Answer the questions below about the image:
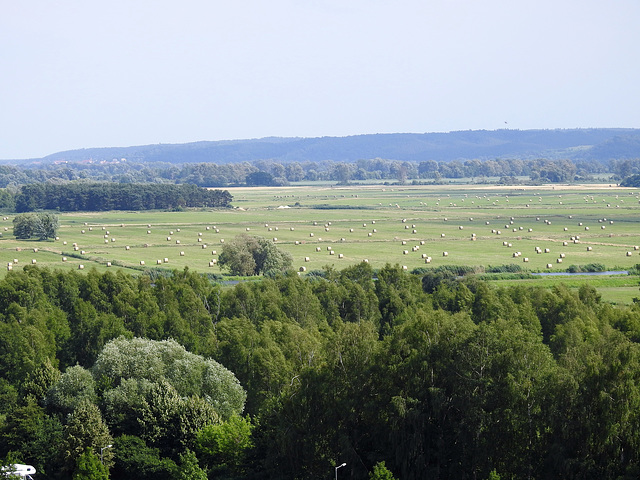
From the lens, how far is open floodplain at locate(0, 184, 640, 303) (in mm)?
101938

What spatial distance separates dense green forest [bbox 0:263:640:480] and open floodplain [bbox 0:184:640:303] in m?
36.2

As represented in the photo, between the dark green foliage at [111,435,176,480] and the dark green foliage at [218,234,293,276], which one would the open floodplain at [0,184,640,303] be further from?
the dark green foliage at [111,435,176,480]

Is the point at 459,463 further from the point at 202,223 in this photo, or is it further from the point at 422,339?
the point at 202,223

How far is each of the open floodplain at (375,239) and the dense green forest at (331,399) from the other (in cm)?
3619

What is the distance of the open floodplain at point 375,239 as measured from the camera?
102 meters

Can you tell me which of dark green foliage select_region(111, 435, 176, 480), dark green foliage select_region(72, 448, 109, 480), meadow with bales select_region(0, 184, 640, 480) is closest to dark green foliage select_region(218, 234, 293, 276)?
meadow with bales select_region(0, 184, 640, 480)

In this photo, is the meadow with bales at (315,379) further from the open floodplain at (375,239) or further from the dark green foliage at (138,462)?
the open floodplain at (375,239)

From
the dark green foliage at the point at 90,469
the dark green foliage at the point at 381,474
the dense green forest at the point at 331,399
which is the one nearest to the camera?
the dark green foliage at the point at 381,474

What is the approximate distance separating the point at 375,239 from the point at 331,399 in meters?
89.5

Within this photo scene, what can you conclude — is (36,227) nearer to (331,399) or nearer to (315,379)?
(315,379)

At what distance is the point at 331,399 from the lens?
128 feet

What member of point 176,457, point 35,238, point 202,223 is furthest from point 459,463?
point 202,223

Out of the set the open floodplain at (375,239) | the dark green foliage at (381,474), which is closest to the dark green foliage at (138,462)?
the dark green foliage at (381,474)

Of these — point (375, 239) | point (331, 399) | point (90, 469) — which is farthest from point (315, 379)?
point (375, 239)
